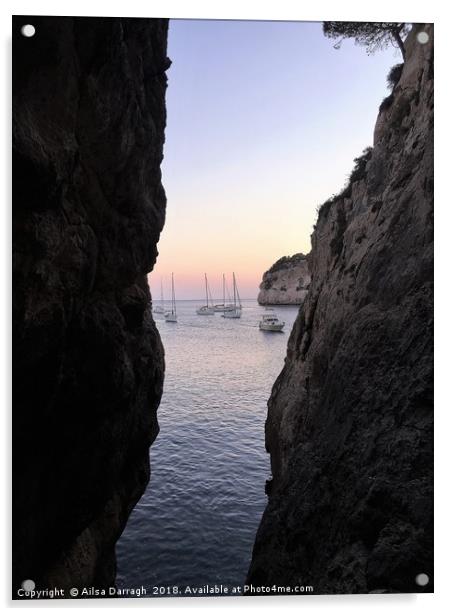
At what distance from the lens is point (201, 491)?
15.7 meters

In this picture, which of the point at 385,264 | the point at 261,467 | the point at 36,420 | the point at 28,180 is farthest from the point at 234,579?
the point at 28,180

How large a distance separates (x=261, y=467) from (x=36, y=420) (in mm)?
13059

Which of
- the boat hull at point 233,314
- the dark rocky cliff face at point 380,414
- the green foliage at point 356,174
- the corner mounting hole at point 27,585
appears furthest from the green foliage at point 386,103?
the boat hull at point 233,314

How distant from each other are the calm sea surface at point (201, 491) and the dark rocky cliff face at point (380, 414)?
2404 mm

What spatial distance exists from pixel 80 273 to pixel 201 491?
1110 cm

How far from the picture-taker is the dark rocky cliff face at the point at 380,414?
528 centimetres

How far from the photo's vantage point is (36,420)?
21.9ft

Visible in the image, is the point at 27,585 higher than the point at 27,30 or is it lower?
lower

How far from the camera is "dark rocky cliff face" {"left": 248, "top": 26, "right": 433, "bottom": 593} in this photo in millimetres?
5277

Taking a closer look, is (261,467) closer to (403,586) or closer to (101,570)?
(101,570)

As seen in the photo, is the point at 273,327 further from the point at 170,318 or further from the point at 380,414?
the point at 380,414

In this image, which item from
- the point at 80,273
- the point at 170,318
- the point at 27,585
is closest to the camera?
the point at 27,585
